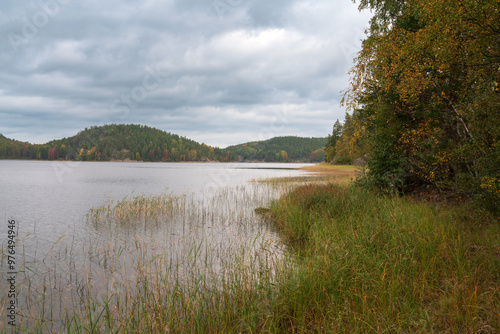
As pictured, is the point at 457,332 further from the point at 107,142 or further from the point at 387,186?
the point at 107,142

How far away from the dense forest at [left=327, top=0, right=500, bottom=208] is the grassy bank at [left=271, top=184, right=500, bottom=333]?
167 cm

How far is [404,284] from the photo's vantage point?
16.0ft

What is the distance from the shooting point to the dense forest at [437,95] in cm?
699

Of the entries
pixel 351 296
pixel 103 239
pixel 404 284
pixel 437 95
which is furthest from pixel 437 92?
pixel 103 239

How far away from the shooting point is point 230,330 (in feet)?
14.2

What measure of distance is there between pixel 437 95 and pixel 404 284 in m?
8.20

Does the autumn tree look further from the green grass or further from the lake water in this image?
the lake water

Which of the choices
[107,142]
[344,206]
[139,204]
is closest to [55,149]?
[107,142]

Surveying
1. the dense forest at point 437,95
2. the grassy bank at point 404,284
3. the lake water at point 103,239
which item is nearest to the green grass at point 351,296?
the grassy bank at point 404,284

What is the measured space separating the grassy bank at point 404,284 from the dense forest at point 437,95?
167 centimetres

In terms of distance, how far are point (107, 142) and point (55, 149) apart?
94.7 ft

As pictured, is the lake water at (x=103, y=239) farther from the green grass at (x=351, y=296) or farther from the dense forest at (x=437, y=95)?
the dense forest at (x=437, y=95)

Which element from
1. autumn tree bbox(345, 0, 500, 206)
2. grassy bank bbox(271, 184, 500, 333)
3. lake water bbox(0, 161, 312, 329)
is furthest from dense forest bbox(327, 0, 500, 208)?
lake water bbox(0, 161, 312, 329)

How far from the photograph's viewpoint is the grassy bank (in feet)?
12.7
